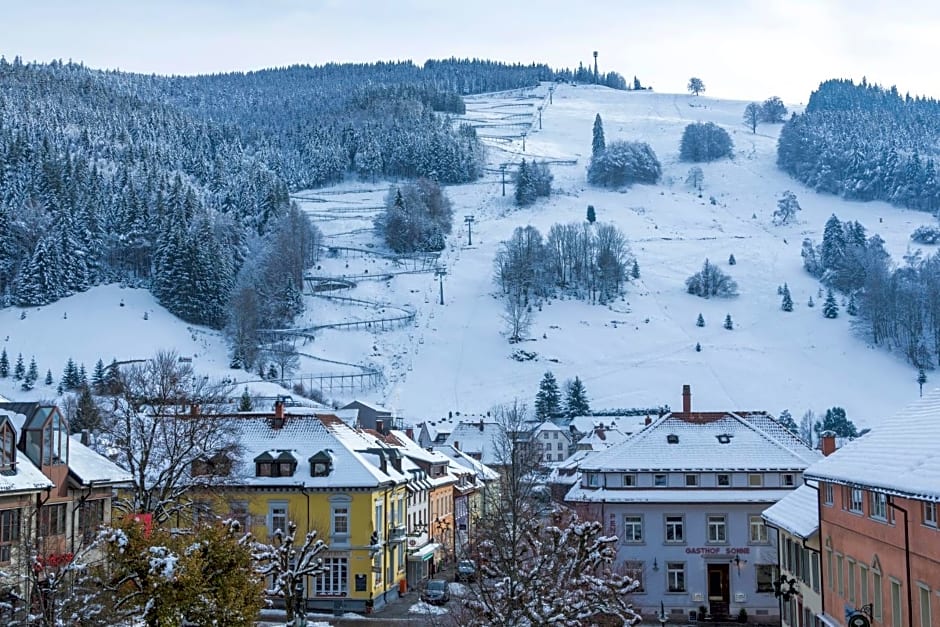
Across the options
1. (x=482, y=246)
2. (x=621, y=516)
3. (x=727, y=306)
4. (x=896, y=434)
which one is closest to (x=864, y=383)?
(x=727, y=306)

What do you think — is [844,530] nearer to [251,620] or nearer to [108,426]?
[251,620]

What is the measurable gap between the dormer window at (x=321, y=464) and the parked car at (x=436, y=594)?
6832 millimetres

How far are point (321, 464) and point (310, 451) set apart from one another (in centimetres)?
148

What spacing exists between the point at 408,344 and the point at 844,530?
11646cm

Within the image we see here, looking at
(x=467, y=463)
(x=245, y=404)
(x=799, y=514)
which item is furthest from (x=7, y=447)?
(x=467, y=463)

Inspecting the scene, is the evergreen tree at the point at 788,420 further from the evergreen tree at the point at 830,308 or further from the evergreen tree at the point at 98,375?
the evergreen tree at the point at 98,375

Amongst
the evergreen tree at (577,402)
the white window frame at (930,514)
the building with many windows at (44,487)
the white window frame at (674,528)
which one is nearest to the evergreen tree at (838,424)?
the evergreen tree at (577,402)

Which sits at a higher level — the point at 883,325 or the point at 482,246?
the point at 482,246

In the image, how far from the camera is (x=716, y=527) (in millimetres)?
51031

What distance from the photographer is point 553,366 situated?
452 ft

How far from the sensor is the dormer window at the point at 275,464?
4866cm

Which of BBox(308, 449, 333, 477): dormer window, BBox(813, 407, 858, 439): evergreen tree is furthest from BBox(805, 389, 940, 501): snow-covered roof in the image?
BBox(813, 407, 858, 439): evergreen tree

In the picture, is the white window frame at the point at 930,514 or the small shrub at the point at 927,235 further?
the small shrub at the point at 927,235

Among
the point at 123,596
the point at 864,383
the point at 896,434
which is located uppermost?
the point at 896,434
